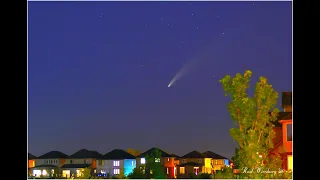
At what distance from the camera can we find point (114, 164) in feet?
34.0

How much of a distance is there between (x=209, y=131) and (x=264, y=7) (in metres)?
3.01

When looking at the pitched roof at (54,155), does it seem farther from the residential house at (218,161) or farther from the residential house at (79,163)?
the residential house at (218,161)

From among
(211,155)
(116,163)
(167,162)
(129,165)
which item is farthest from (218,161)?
(116,163)

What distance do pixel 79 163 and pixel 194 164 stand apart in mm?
2558

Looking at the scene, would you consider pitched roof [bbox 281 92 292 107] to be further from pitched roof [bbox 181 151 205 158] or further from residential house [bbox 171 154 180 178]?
residential house [bbox 171 154 180 178]

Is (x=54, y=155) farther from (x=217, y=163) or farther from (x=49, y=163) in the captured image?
(x=217, y=163)

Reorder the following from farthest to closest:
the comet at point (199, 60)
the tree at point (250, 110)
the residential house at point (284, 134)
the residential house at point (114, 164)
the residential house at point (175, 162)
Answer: the residential house at point (284, 134) < the residential house at point (175, 162) < the comet at point (199, 60) < the tree at point (250, 110) < the residential house at point (114, 164)

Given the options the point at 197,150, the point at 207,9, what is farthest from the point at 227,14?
the point at 197,150

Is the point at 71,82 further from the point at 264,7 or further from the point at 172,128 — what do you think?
the point at 264,7

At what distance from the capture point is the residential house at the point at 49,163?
10.1 m

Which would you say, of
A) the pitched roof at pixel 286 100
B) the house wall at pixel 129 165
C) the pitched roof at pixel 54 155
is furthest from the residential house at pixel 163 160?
the pitched roof at pixel 286 100

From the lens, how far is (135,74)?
10477 millimetres

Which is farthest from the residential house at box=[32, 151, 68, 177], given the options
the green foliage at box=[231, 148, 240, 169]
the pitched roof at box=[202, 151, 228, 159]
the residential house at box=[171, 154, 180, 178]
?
the green foliage at box=[231, 148, 240, 169]

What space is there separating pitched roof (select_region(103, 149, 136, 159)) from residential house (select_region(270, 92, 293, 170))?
3.38 metres
